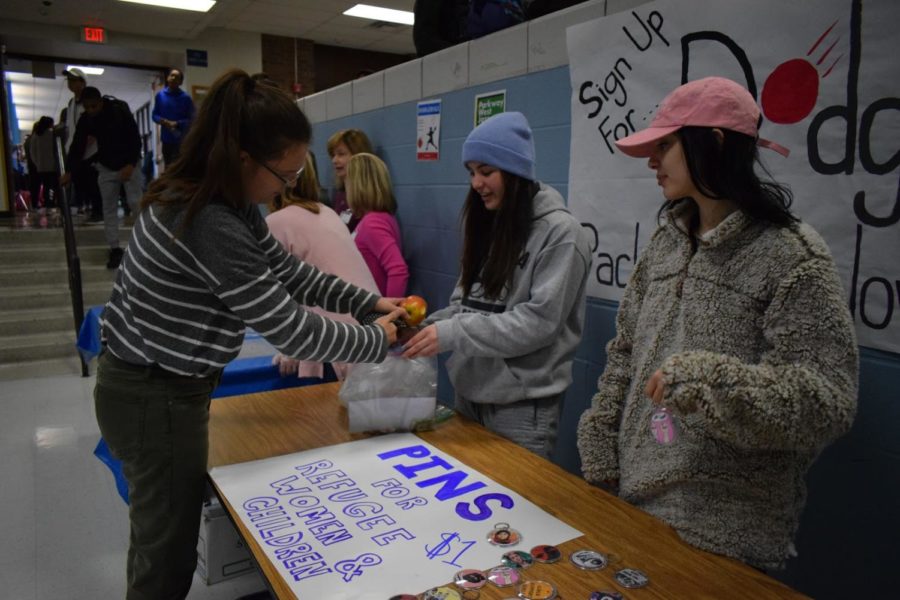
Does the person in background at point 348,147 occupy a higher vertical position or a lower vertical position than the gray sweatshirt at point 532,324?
higher

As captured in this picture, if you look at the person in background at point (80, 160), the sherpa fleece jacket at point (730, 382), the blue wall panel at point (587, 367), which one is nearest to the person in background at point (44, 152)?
the person in background at point (80, 160)

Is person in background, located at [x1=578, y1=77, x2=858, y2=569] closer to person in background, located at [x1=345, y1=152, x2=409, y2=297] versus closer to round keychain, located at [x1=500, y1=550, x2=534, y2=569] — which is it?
round keychain, located at [x1=500, y1=550, x2=534, y2=569]

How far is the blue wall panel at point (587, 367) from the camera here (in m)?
1.36

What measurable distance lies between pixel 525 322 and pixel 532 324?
18 mm

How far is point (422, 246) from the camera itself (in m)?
3.20

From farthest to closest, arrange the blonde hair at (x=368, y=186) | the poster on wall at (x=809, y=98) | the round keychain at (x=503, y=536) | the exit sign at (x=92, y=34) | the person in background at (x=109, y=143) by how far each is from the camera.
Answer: the exit sign at (x=92, y=34), the person in background at (x=109, y=143), the blonde hair at (x=368, y=186), the poster on wall at (x=809, y=98), the round keychain at (x=503, y=536)

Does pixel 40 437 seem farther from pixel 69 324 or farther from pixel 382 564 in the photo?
pixel 382 564

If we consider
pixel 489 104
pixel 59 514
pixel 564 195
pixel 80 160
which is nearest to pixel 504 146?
pixel 564 195

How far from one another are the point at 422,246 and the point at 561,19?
1.36m

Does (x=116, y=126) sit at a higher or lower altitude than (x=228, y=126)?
higher

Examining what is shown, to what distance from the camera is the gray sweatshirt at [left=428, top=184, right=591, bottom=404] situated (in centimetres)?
153

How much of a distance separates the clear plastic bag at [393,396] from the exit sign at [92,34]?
8522mm

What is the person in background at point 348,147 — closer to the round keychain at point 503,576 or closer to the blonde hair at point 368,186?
the blonde hair at point 368,186

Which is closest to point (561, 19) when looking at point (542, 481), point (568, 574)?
point (542, 481)
